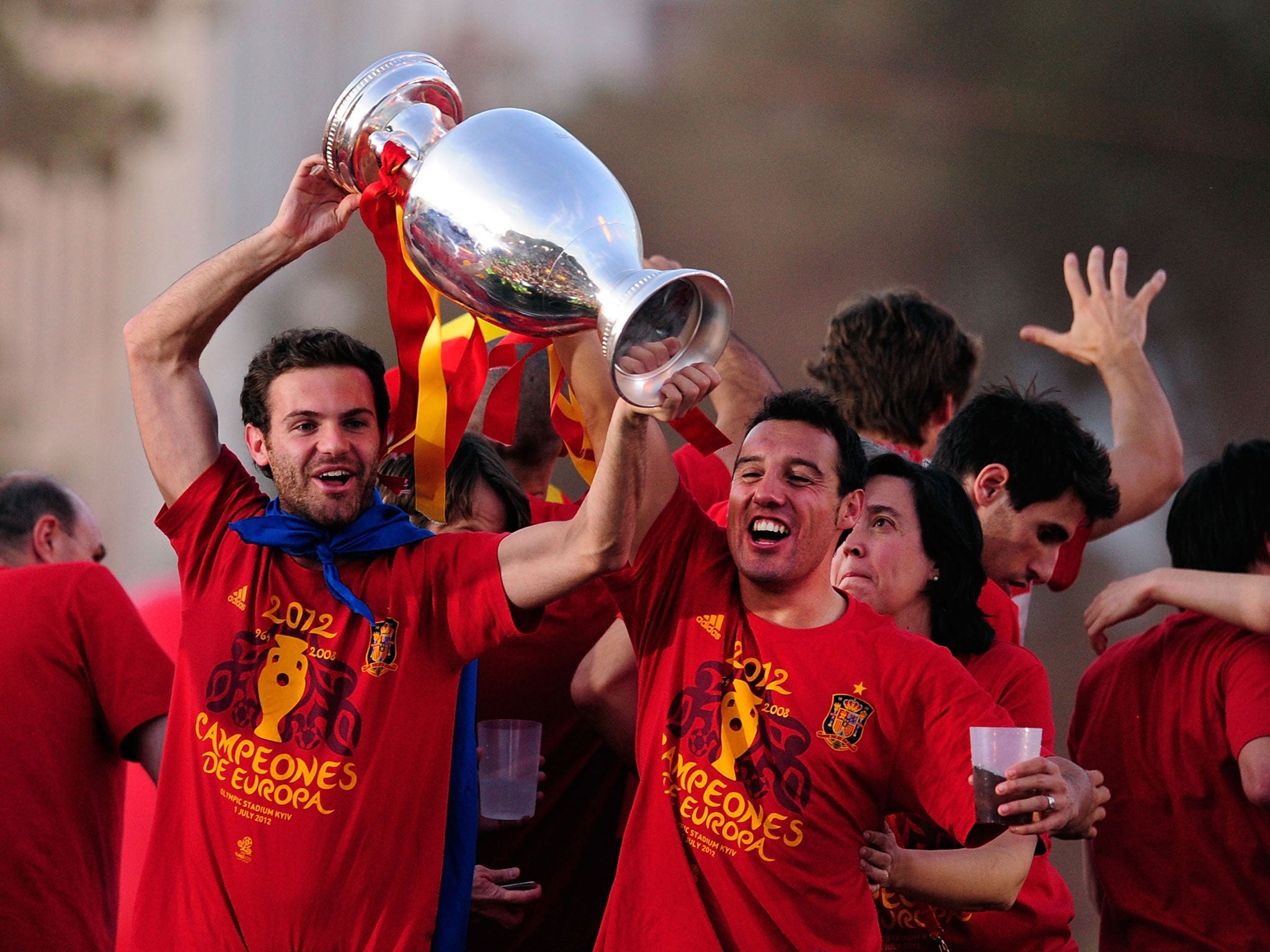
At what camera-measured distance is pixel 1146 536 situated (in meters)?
8.97

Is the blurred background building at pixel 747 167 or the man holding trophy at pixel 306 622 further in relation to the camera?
the blurred background building at pixel 747 167

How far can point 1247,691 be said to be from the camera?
11.5 feet

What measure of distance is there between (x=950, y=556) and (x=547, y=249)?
1261 mm

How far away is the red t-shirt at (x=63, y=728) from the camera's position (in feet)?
10.8

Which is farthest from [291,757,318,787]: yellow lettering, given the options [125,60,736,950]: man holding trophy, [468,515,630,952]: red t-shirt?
[468,515,630,952]: red t-shirt

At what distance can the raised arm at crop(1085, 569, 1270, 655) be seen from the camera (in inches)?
138

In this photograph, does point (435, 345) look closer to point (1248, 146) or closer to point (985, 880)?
point (985, 880)

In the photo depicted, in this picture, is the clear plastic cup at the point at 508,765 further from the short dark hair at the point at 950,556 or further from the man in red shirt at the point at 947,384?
the man in red shirt at the point at 947,384

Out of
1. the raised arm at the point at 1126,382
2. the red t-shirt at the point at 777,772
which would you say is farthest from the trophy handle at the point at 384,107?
the raised arm at the point at 1126,382

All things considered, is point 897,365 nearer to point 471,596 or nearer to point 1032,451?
point 1032,451

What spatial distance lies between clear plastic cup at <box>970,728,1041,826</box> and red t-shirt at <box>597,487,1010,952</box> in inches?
3.3

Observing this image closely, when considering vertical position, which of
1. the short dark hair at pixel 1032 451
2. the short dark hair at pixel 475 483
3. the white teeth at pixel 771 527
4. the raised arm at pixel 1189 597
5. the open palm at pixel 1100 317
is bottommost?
the raised arm at pixel 1189 597

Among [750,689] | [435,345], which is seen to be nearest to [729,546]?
[750,689]

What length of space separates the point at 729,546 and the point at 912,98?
8.36m
